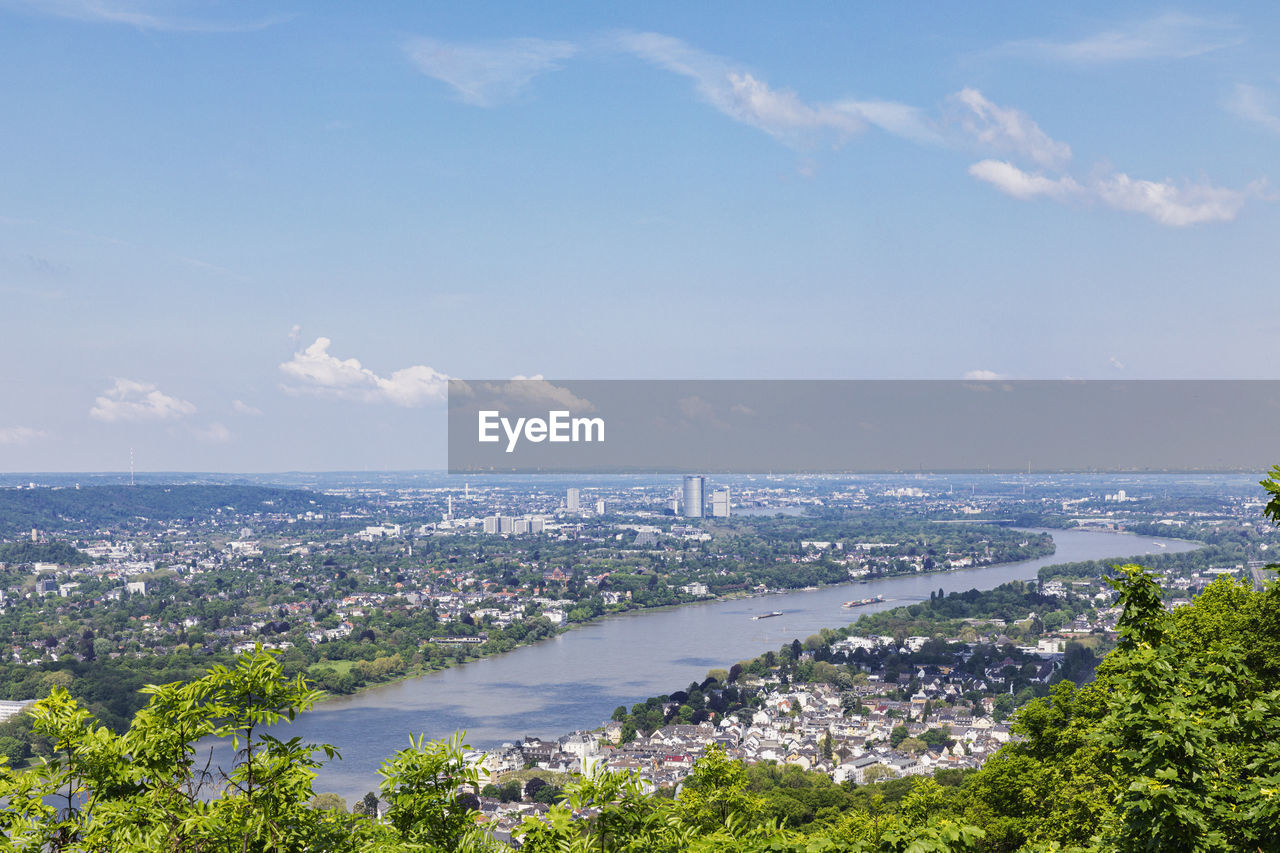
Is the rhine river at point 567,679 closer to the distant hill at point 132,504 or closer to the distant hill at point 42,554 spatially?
the distant hill at point 42,554

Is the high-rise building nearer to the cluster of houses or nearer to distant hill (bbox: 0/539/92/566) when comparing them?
distant hill (bbox: 0/539/92/566)

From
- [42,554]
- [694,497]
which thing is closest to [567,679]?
[42,554]

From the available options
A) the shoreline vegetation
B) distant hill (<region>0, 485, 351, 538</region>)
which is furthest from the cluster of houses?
distant hill (<region>0, 485, 351, 538</region>)

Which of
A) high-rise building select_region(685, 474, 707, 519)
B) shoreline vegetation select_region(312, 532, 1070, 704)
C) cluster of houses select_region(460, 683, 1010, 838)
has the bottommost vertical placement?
shoreline vegetation select_region(312, 532, 1070, 704)

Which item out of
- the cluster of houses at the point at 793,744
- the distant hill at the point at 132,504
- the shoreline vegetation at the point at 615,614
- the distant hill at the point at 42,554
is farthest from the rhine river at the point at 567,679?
the distant hill at the point at 132,504

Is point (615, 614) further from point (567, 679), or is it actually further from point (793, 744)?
point (793, 744)

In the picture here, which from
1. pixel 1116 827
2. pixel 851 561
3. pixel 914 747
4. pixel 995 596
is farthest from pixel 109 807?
pixel 851 561
